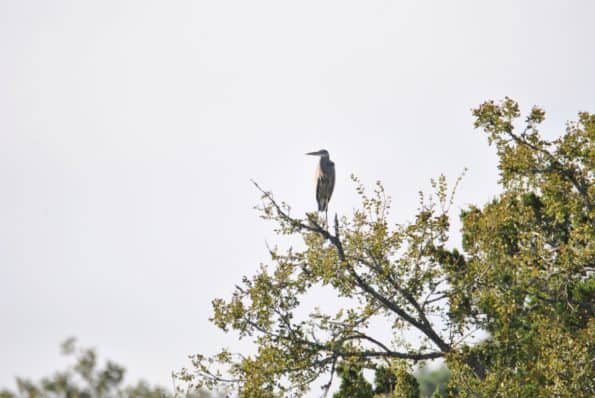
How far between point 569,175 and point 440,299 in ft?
9.66

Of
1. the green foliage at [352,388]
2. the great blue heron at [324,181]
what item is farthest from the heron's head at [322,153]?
the green foliage at [352,388]

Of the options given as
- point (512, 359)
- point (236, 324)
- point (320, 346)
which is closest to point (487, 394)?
point (512, 359)

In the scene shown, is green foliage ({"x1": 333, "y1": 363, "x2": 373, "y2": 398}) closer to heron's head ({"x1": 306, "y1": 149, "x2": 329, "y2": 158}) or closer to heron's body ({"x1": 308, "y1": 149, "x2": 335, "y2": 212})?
heron's body ({"x1": 308, "y1": 149, "x2": 335, "y2": 212})

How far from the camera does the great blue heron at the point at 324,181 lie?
2366cm

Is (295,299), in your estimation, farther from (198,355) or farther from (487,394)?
(487,394)

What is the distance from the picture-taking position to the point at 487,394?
693 inches

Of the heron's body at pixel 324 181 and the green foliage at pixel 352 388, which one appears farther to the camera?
the heron's body at pixel 324 181

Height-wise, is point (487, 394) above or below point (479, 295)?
below

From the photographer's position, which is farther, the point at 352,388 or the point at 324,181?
the point at 324,181

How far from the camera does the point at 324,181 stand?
2419 cm

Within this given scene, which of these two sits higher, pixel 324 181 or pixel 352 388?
pixel 324 181

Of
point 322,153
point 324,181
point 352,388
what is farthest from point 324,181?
point 352,388

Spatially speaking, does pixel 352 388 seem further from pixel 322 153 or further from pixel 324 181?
pixel 322 153

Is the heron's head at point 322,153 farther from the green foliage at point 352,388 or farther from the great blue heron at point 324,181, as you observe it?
the green foliage at point 352,388
